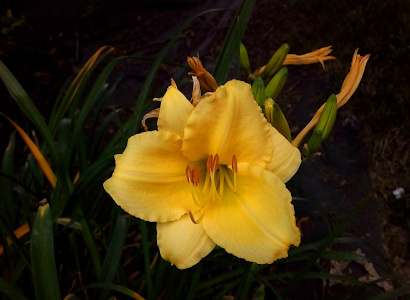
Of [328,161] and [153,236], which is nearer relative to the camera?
[153,236]

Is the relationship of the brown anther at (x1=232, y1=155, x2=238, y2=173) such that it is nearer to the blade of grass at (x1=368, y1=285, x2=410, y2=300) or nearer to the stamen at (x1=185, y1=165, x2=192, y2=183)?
the stamen at (x1=185, y1=165, x2=192, y2=183)

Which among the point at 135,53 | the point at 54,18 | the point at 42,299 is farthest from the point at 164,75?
the point at 42,299

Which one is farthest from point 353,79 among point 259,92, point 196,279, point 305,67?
point 305,67

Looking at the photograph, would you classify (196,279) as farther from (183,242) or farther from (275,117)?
(275,117)

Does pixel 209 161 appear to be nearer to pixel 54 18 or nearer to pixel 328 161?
pixel 328 161

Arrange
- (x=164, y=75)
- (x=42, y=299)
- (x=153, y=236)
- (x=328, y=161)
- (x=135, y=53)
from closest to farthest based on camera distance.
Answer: (x=42, y=299) → (x=153, y=236) → (x=328, y=161) → (x=164, y=75) → (x=135, y=53)

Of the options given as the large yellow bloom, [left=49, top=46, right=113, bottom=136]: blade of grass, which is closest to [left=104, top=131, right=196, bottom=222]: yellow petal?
the large yellow bloom

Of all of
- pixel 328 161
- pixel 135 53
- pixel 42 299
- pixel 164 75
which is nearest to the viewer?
pixel 42 299

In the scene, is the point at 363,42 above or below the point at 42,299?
below
